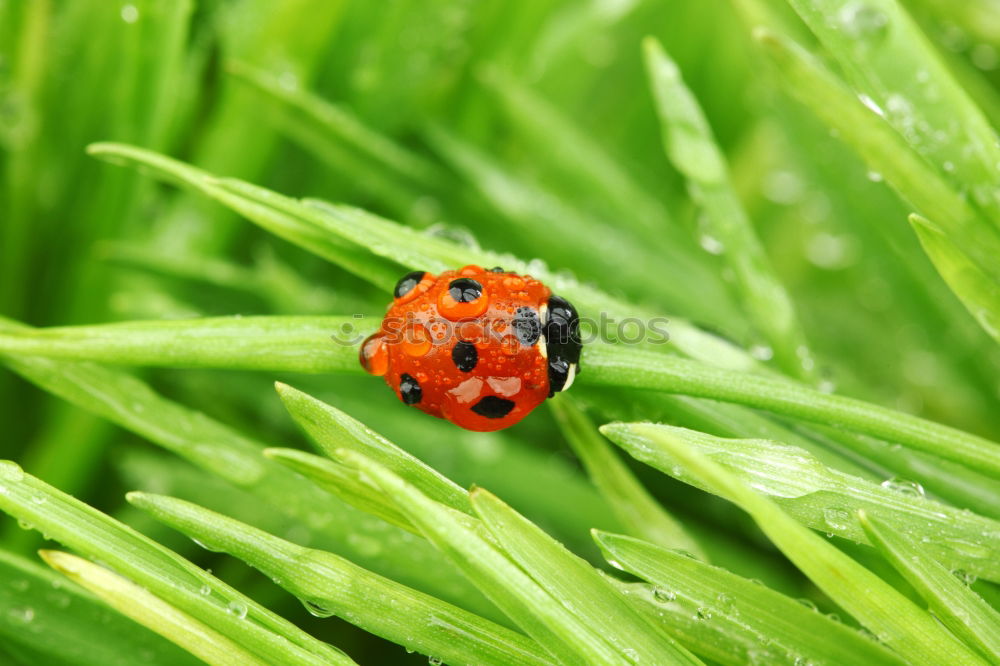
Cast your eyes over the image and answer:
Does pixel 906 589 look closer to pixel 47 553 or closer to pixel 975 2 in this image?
pixel 47 553

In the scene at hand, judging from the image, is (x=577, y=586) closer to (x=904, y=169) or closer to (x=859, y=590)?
(x=859, y=590)

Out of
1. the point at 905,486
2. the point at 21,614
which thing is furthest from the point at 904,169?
the point at 21,614

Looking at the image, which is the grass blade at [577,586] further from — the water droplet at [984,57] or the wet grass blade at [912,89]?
the water droplet at [984,57]

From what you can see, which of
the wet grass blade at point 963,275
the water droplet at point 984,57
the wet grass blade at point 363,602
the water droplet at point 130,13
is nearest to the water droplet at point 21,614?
the wet grass blade at point 363,602

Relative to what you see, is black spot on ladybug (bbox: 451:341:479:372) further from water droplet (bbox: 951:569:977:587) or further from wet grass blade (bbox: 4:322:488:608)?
water droplet (bbox: 951:569:977:587)

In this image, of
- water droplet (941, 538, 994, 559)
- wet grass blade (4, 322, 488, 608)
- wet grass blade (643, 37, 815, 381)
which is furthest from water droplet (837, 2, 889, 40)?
wet grass blade (4, 322, 488, 608)
